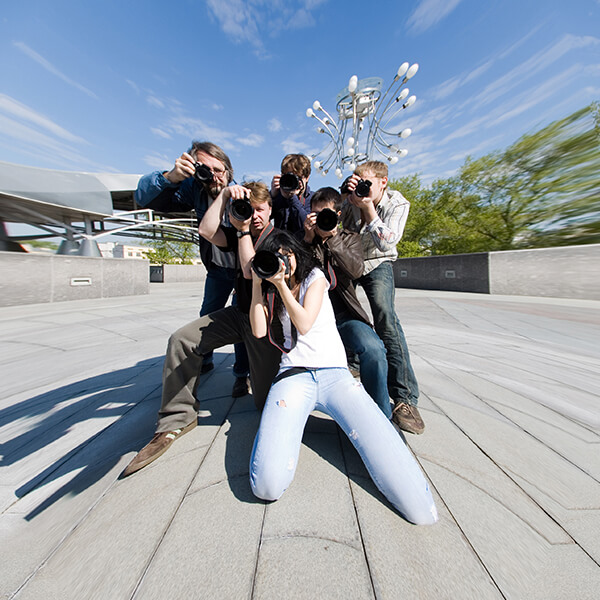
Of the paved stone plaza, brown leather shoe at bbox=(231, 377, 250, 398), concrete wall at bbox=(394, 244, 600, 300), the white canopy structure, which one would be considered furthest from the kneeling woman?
the white canopy structure

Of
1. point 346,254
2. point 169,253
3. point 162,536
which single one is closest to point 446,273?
point 346,254

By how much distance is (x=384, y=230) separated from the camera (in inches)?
74.2

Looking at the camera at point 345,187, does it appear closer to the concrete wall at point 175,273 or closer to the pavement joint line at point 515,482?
the pavement joint line at point 515,482

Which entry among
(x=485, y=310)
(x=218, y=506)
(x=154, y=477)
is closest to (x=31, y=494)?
(x=154, y=477)

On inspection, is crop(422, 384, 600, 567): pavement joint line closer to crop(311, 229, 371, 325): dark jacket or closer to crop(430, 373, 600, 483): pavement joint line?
crop(430, 373, 600, 483): pavement joint line

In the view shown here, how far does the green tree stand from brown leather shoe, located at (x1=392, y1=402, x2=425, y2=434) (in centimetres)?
3054

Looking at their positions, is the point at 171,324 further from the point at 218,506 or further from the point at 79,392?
the point at 218,506

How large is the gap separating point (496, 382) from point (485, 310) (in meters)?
5.31

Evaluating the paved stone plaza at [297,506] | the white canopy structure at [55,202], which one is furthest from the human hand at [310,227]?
the white canopy structure at [55,202]

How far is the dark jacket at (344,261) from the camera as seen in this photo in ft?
5.91

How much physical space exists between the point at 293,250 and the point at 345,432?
106 centimetres

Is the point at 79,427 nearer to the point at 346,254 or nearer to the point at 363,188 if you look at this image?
the point at 346,254

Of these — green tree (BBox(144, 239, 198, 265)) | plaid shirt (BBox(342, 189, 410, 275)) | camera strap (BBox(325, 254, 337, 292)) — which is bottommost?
camera strap (BBox(325, 254, 337, 292))

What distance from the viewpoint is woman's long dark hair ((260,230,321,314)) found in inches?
64.5
